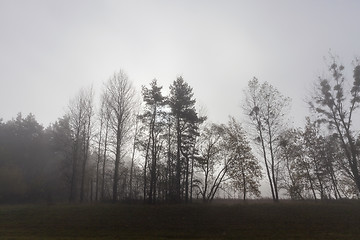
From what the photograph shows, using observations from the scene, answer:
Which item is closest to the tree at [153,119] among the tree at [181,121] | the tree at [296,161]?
the tree at [181,121]

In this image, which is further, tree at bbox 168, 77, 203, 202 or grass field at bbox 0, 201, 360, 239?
tree at bbox 168, 77, 203, 202

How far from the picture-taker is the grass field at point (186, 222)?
53.3 feet

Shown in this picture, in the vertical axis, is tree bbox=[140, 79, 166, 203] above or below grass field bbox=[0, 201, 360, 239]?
above

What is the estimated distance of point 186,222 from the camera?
19609mm

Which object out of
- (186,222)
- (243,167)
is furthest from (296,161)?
(186,222)

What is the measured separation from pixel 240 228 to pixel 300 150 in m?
24.6

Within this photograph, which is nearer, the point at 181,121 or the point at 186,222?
the point at 186,222

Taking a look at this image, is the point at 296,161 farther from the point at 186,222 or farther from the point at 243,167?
the point at 186,222

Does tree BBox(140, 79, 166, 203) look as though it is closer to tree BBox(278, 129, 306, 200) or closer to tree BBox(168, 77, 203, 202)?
tree BBox(168, 77, 203, 202)

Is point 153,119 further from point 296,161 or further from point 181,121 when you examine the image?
point 296,161

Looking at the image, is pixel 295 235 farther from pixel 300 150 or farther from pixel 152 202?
pixel 300 150

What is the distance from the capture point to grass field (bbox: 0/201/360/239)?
16.2 meters

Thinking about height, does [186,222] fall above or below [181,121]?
below

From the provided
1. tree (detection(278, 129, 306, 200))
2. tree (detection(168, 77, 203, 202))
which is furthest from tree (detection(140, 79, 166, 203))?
tree (detection(278, 129, 306, 200))
